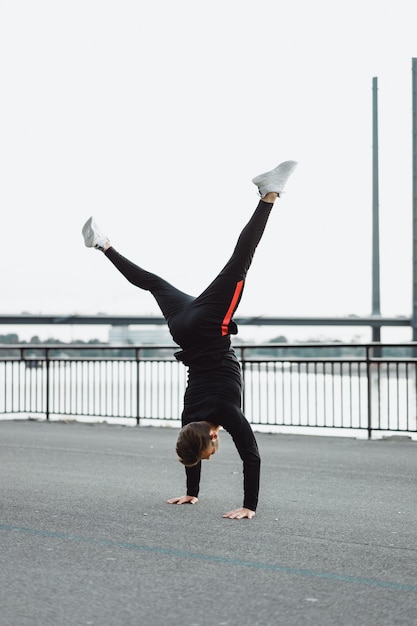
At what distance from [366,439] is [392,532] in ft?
21.9

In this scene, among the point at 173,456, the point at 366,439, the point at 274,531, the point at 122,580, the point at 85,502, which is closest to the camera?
the point at 122,580

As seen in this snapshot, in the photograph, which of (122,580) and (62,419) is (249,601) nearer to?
(122,580)

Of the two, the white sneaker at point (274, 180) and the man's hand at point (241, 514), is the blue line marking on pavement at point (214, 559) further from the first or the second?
the white sneaker at point (274, 180)

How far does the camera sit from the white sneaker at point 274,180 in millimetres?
6215

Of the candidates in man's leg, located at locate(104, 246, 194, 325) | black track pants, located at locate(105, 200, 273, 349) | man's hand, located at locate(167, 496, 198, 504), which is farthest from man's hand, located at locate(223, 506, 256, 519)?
man's leg, located at locate(104, 246, 194, 325)

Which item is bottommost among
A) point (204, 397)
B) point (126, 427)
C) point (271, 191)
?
point (126, 427)

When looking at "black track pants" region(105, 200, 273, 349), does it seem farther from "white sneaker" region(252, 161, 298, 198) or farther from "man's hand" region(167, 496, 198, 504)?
"man's hand" region(167, 496, 198, 504)

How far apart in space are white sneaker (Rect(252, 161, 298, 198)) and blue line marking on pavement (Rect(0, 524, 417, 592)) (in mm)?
2436

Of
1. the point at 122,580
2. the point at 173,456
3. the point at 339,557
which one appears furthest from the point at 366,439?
the point at 122,580

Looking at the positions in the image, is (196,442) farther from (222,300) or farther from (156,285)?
(156,285)

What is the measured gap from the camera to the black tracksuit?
620 centimetres

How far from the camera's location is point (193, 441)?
609 centimetres

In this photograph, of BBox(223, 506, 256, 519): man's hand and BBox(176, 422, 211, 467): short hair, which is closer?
BBox(176, 422, 211, 467): short hair

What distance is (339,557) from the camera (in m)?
5.14
